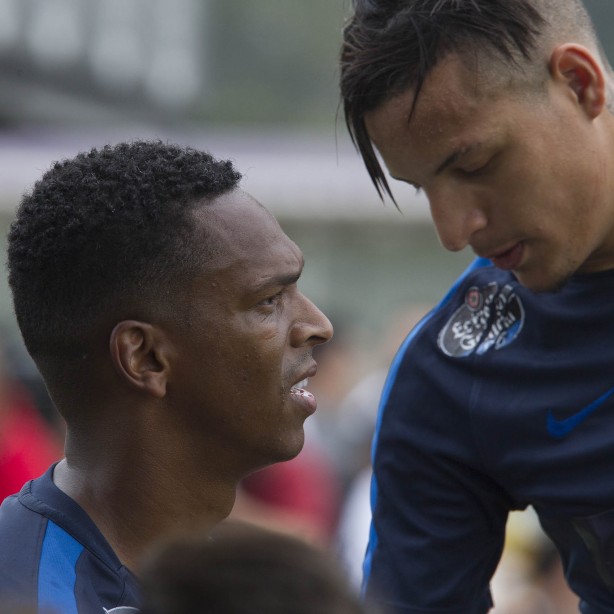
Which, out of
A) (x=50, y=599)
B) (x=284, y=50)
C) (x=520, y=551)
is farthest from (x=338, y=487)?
(x=284, y=50)

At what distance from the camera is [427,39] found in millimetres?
2480

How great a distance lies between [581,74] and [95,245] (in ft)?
3.55

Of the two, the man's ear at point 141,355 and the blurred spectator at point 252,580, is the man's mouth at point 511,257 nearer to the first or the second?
the man's ear at point 141,355

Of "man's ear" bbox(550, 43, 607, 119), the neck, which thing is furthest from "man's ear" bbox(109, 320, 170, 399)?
"man's ear" bbox(550, 43, 607, 119)

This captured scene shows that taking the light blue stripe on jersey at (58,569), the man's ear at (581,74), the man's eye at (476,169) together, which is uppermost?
the man's ear at (581,74)

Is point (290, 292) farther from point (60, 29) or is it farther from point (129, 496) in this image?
point (60, 29)

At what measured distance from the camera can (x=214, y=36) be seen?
12172mm

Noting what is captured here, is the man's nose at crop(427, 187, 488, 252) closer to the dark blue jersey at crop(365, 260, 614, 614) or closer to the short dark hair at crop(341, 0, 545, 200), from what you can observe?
the short dark hair at crop(341, 0, 545, 200)

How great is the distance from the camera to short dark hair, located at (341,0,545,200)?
8.13 ft

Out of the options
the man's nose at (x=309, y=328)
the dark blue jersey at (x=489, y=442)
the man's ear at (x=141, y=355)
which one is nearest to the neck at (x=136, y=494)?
the man's ear at (x=141, y=355)

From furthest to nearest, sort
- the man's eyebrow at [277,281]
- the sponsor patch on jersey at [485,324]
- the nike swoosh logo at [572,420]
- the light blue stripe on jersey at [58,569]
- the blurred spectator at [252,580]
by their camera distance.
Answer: the sponsor patch on jersey at [485,324]
the nike swoosh logo at [572,420]
the man's eyebrow at [277,281]
the light blue stripe on jersey at [58,569]
the blurred spectator at [252,580]

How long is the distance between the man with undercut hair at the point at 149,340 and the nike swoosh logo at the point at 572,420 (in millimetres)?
648

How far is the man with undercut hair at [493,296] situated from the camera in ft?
8.09

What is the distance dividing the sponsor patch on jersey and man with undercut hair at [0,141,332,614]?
607 mm
